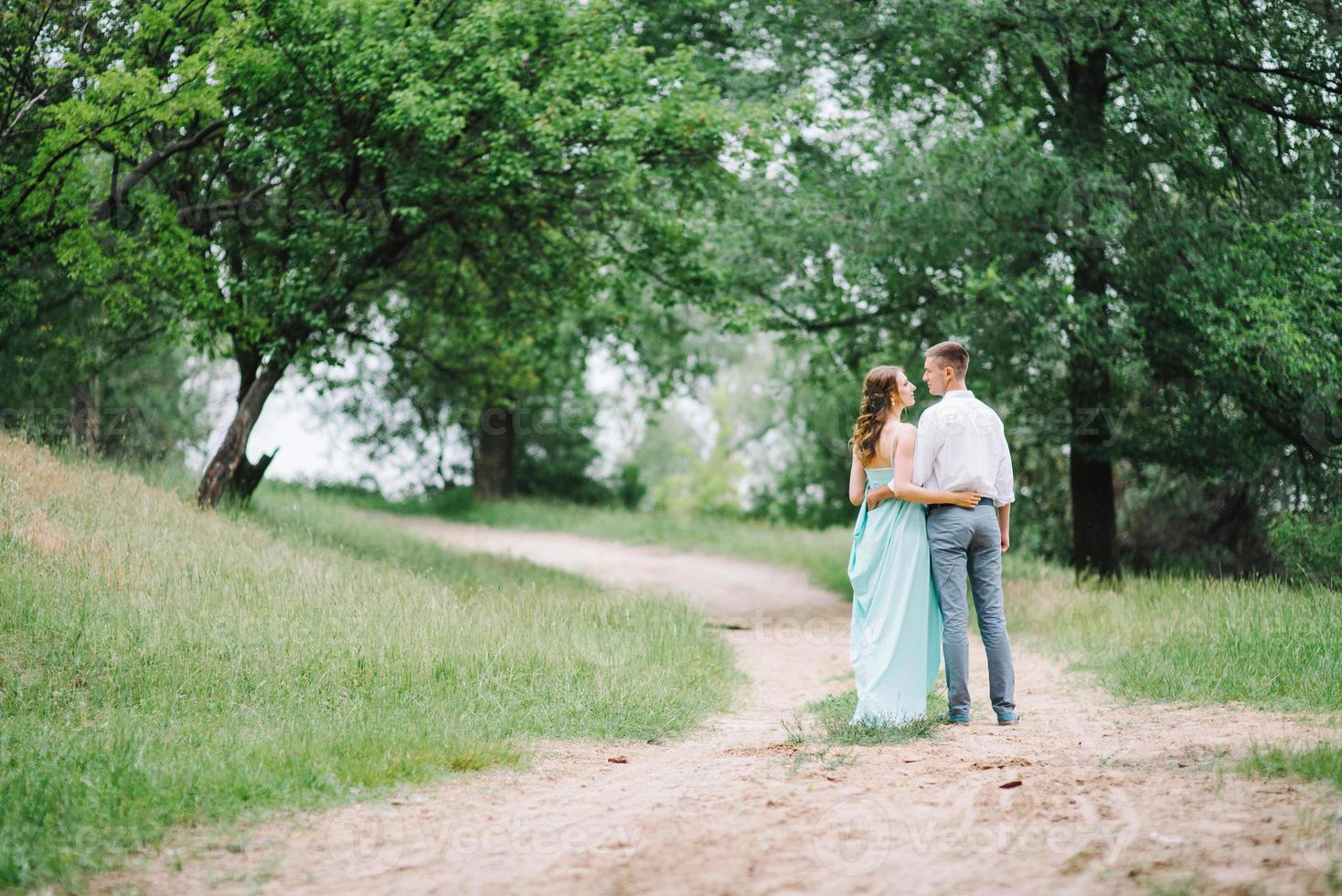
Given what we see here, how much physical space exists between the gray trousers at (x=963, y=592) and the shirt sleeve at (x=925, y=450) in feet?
0.79

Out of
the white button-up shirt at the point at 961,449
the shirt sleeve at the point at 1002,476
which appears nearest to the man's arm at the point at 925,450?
the white button-up shirt at the point at 961,449

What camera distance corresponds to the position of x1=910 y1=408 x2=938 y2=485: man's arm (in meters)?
6.73

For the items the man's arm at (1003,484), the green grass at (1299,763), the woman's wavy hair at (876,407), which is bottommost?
the green grass at (1299,763)

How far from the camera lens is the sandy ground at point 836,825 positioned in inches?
149

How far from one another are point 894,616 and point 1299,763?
2.40 m

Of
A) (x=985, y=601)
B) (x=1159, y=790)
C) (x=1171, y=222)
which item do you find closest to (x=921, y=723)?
(x=985, y=601)

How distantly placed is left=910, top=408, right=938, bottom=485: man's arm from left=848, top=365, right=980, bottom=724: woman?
38mm

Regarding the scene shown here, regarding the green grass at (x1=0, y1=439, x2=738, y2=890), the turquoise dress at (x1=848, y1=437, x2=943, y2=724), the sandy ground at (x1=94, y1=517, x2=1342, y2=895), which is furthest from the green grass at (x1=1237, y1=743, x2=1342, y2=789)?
the green grass at (x1=0, y1=439, x2=738, y2=890)

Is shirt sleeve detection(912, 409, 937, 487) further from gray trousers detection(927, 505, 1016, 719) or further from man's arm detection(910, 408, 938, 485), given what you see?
gray trousers detection(927, 505, 1016, 719)

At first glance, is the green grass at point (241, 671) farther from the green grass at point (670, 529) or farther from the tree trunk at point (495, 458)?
the tree trunk at point (495, 458)

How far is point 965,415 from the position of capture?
6.71 metres

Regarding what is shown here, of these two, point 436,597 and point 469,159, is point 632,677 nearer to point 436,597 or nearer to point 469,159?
point 436,597

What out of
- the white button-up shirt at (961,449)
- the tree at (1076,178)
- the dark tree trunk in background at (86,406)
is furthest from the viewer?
the dark tree trunk in background at (86,406)

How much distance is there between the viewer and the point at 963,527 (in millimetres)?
6707
